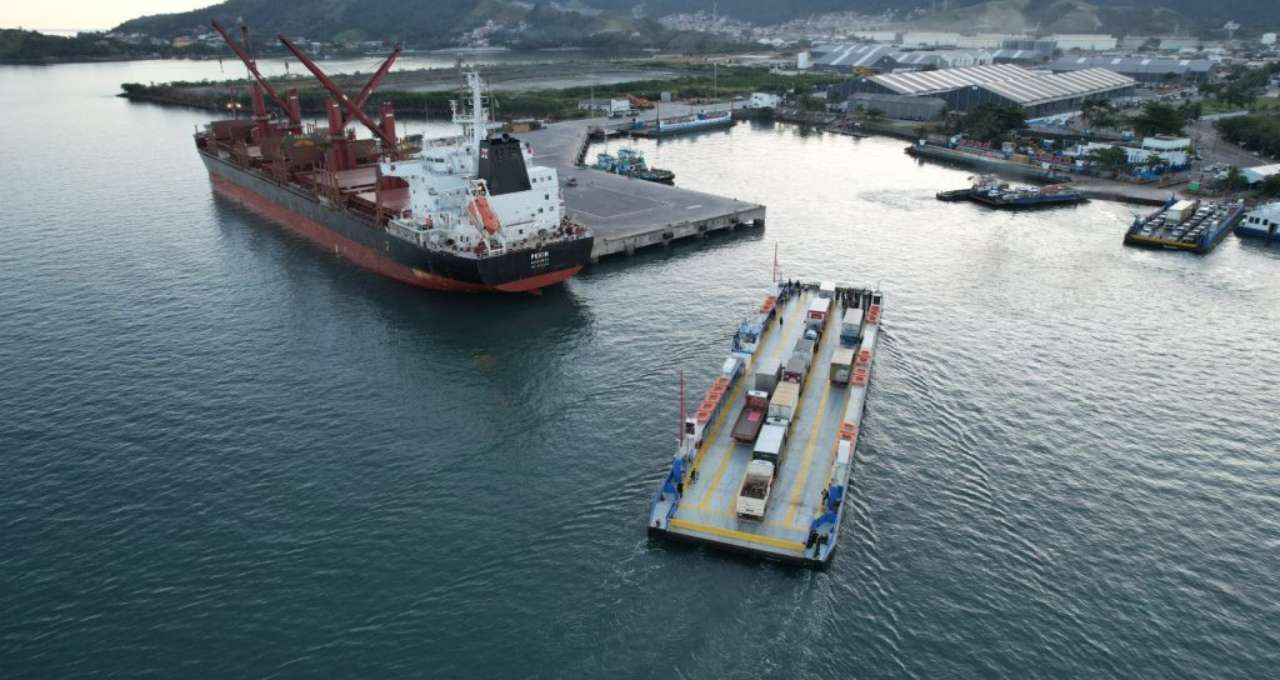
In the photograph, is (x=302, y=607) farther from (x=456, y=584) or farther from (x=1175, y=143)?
(x=1175, y=143)

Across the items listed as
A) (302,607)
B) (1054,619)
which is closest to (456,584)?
(302,607)

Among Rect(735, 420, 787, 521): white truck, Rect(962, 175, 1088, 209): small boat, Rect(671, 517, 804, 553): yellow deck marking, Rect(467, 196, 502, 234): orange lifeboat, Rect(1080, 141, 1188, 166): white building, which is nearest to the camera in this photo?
A: Rect(671, 517, 804, 553): yellow deck marking

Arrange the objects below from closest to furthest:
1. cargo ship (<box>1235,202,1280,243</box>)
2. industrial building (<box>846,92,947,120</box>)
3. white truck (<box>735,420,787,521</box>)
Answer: white truck (<box>735,420,787,521</box>) < cargo ship (<box>1235,202,1280,243</box>) < industrial building (<box>846,92,947,120</box>)

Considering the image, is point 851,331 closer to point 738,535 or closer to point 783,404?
point 783,404

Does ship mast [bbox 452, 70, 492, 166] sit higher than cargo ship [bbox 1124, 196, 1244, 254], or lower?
Result: higher

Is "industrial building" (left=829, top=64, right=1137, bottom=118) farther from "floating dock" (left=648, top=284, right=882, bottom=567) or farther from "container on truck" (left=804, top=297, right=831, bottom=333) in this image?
"floating dock" (left=648, top=284, right=882, bottom=567)

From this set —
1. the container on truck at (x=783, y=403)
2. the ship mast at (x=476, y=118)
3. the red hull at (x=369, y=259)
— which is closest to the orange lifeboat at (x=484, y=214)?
the red hull at (x=369, y=259)

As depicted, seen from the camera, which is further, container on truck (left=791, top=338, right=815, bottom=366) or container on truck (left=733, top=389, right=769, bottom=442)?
container on truck (left=791, top=338, right=815, bottom=366)

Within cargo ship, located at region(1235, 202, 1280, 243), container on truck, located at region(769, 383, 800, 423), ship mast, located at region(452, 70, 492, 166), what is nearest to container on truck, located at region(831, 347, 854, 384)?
container on truck, located at region(769, 383, 800, 423)
